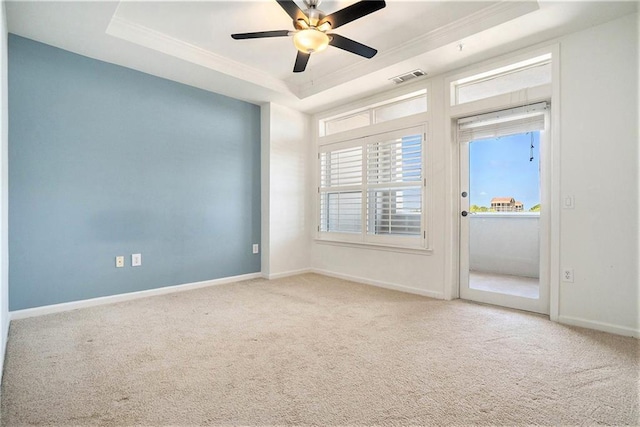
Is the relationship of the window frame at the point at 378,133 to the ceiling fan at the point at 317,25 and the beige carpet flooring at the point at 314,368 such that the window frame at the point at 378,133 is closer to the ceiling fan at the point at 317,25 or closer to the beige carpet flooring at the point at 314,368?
the beige carpet flooring at the point at 314,368

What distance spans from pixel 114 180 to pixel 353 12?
2787 mm

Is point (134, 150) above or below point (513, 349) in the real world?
above

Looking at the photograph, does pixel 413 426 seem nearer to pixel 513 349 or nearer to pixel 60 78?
pixel 513 349

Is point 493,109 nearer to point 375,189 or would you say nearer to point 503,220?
point 503,220

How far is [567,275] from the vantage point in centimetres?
271

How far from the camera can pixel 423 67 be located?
332 centimetres

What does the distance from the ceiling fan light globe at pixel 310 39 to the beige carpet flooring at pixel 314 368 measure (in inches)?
88.8

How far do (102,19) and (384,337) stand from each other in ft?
10.9

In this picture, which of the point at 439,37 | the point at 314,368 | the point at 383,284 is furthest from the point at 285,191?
the point at 314,368

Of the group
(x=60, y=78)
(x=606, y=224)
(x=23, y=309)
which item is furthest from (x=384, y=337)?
(x=60, y=78)

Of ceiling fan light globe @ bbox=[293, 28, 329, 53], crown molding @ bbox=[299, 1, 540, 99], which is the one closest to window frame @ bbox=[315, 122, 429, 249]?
crown molding @ bbox=[299, 1, 540, 99]

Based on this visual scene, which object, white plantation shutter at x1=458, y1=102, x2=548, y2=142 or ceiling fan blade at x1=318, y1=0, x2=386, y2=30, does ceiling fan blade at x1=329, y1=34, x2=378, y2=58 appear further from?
white plantation shutter at x1=458, y1=102, x2=548, y2=142

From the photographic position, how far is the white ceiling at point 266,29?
2.47m

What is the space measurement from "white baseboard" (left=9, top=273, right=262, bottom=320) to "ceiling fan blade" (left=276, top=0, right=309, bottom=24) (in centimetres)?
308
